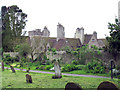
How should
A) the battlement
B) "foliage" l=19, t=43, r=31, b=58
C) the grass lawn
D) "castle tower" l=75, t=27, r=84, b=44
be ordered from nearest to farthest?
the grass lawn < "foliage" l=19, t=43, r=31, b=58 < "castle tower" l=75, t=27, r=84, b=44 < the battlement

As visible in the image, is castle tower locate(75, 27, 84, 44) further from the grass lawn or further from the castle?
the grass lawn

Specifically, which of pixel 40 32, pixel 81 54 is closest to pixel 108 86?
pixel 81 54

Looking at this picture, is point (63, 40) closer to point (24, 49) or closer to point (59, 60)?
point (24, 49)

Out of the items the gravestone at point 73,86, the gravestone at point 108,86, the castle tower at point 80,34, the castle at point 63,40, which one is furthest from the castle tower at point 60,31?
the gravestone at point 108,86

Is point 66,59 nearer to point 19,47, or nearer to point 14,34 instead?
point 19,47

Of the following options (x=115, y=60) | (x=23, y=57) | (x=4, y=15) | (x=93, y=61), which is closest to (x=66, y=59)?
(x=93, y=61)

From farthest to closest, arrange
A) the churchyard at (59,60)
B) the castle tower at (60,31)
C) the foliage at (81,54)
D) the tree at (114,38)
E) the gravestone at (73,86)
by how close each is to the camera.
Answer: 1. the castle tower at (60,31)
2. the foliage at (81,54)
3. the tree at (114,38)
4. the churchyard at (59,60)
5. the gravestone at (73,86)

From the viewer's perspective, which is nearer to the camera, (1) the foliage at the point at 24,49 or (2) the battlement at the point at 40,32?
(1) the foliage at the point at 24,49

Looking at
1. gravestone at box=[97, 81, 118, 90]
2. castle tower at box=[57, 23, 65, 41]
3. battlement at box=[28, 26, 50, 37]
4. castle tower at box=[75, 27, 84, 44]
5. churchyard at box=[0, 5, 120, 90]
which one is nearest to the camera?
gravestone at box=[97, 81, 118, 90]

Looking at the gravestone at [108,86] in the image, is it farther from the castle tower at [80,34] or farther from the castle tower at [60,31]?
the castle tower at [80,34]

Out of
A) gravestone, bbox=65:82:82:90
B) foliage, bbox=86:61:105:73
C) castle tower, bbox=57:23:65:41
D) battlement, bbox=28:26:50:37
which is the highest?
battlement, bbox=28:26:50:37

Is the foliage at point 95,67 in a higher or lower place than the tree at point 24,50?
lower

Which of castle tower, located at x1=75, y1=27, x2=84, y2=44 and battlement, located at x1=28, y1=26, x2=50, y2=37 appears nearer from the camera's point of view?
castle tower, located at x1=75, y1=27, x2=84, y2=44

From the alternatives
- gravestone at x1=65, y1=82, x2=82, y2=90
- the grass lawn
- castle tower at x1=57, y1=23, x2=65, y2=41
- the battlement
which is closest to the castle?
castle tower at x1=57, y1=23, x2=65, y2=41
